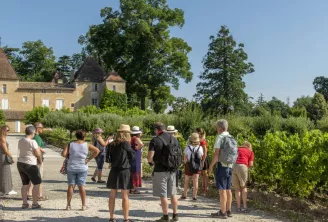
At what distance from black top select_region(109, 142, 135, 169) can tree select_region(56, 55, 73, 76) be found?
85738mm

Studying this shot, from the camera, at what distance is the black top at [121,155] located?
7426mm

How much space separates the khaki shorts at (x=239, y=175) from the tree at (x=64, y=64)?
84995mm

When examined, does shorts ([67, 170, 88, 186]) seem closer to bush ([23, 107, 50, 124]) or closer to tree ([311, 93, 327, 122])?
bush ([23, 107, 50, 124])

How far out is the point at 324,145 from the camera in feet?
32.8

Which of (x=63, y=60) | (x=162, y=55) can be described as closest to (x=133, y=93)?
(x=162, y=55)

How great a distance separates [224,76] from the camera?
185ft

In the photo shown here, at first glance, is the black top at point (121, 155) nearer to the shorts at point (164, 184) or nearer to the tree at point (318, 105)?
the shorts at point (164, 184)

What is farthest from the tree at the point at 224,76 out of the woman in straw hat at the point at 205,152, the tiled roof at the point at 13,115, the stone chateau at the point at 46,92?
the woman in straw hat at the point at 205,152

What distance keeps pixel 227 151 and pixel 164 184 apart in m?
1.38

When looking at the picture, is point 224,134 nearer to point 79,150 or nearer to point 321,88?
point 79,150

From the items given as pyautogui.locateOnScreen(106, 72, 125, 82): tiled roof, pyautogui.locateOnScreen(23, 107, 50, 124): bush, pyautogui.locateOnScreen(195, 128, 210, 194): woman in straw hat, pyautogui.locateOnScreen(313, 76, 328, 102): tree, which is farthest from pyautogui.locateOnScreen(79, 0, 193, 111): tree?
pyautogui.locateOnScreen(313, 76, 328, 102): tree

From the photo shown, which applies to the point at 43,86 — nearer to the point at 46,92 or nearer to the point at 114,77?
the point at 46,92

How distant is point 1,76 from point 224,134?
2702 inches

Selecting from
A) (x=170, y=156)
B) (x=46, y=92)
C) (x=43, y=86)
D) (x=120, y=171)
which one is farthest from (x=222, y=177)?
(x=43, y=86)
